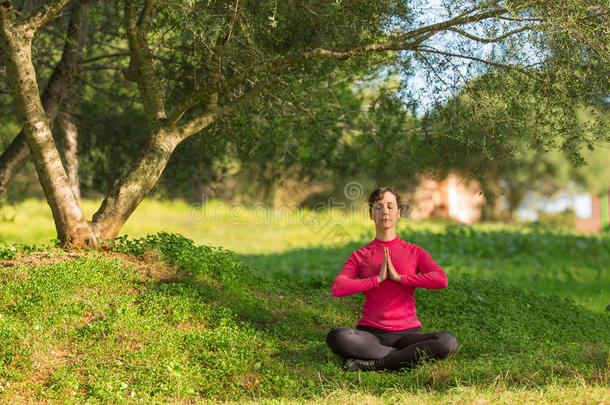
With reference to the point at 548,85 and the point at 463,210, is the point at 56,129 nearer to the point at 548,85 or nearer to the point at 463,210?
the point at 548,85

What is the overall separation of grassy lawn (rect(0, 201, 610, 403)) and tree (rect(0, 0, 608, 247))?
2.88ft

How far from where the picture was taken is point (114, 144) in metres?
12.1

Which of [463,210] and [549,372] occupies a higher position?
[463,210]

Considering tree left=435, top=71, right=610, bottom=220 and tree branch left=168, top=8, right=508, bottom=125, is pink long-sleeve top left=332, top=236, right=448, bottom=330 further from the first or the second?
tree branch left=168, top=8, right=508, bottom=125

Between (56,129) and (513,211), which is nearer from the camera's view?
(56,129)

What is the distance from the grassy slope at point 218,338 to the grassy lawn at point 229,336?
0.6 inches

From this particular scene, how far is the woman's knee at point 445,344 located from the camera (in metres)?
5.90

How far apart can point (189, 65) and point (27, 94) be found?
8.76 feet

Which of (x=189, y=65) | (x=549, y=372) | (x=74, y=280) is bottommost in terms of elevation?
(x=549, y=372)

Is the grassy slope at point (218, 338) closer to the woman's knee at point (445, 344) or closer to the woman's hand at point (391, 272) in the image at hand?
the woman's knee at point (445, 344)

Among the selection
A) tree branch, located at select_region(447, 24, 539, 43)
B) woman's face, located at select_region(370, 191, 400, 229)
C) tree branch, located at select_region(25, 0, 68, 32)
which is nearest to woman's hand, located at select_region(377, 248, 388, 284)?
woman's face, located at select_region(370, 191, 400, 229)

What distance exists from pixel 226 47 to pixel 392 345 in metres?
4.65

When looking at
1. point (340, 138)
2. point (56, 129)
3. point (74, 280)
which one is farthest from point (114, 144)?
point (74, 280)

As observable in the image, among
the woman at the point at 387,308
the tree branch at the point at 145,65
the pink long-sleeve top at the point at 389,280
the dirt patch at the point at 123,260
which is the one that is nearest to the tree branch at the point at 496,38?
the woman at the point at 387,308
